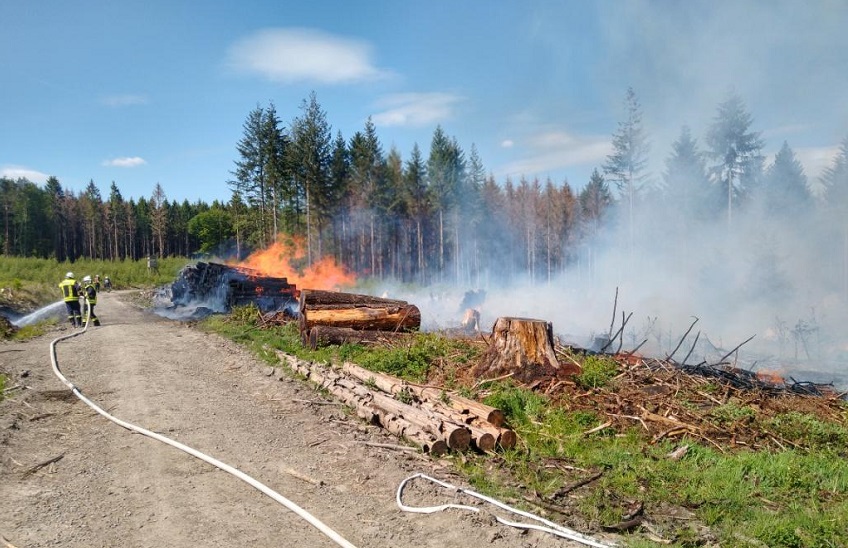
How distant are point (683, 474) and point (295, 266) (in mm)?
34698

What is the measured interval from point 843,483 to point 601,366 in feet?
12.5

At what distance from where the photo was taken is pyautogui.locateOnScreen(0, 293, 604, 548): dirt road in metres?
4.03

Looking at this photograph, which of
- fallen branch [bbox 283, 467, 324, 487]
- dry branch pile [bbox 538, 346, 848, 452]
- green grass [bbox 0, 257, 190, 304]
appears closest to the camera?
fallen branch [bbox 283, 467, 324, 487]

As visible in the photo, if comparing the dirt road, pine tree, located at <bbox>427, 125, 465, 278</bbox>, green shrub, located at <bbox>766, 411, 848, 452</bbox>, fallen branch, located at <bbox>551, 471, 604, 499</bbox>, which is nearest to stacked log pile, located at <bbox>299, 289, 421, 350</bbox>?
the dirt road

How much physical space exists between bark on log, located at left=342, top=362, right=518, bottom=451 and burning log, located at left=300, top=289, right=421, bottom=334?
446cm

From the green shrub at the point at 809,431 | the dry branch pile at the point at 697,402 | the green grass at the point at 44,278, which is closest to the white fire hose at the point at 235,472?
the dry branch pile at the point at 697,402

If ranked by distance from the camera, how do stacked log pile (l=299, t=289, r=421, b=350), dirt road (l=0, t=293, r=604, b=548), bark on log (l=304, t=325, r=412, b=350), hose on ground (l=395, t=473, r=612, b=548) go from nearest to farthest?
1. hose on ground (l=395, t=473, r=612, b=548)
2. dirt road (l=0, t=293, r=604, b=548)
3. bark on log (l=304, t=325, r=412, b=350)
4. stacked log pile (l=299, t=289, r=421, b=350)

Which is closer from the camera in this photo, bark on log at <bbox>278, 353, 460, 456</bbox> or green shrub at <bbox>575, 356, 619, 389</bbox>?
bark on log at <bbox>278, 353, 460, 456</bbox>

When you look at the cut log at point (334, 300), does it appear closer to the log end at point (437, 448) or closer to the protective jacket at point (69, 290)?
the log end at point (437, 448)

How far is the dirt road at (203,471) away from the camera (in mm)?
4031

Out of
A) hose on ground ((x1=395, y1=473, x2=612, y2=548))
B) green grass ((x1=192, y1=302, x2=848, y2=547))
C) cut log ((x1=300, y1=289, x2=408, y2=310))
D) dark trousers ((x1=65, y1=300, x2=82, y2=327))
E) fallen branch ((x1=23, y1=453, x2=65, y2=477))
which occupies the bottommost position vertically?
green grass ((x1=192, y1=302, x2=848, y2=547))

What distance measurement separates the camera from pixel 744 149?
32562mm

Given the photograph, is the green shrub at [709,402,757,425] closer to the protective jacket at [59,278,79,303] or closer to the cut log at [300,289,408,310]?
the cut log at [300,289,408,310]

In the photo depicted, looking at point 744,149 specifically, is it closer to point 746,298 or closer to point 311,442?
point 746,298
